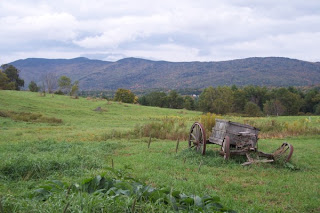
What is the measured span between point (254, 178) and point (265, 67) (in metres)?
185

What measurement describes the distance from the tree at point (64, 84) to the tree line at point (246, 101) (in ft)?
61.9

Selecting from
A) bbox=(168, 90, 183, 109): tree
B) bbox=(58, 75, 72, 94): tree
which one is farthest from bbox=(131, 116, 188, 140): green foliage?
bbox=(58, 75, 72, 94): tree

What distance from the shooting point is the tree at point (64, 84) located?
6869 cm

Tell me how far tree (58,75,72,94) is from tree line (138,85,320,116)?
18.9m

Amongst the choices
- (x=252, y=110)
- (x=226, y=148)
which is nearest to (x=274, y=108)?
(x=252, y=110)

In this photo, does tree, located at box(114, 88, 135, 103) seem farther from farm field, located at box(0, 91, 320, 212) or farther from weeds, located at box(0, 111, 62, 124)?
farm field, located at box(0, 91, 320, 212)

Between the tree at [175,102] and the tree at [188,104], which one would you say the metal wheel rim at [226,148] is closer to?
the tree at [188,104]

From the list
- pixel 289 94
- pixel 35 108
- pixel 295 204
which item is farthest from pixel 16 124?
pixel 289 94

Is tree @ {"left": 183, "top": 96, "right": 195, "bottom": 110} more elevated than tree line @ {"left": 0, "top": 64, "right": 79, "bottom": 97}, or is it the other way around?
tree line @ {"left": 0, "top": 64, "right": 79, "bottom": 97}

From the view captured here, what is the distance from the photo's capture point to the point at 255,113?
6047 cm

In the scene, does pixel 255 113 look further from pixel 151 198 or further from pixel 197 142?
pixel 151 198

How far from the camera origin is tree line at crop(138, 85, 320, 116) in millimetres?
58781

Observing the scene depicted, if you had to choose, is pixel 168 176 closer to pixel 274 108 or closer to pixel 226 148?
pixel 226 148

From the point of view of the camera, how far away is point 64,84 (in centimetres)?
6900
